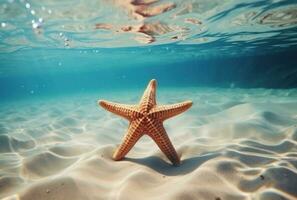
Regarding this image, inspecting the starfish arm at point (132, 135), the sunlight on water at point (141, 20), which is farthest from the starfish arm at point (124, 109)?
the sunlight on water at point (141, 20)

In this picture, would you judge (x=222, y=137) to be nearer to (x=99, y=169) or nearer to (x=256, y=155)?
(x=256, y=155)

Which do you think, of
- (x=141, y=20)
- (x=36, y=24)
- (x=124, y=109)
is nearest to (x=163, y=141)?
(x=124, y=109)

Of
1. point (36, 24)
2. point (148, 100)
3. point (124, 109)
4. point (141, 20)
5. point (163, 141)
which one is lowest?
point (163, 141)

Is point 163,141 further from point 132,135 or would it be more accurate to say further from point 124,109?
point 124,109

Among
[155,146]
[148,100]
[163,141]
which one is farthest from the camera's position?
[155,146]

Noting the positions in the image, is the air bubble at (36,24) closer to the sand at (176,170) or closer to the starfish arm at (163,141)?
the sand at (176,170)

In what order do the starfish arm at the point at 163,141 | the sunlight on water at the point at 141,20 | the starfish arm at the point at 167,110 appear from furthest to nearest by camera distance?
the sunlight on water at the point at 141,20 < the starfish arm at the point at 167,110 < the starfish arm at the point at 163,141
